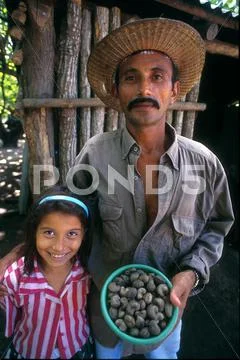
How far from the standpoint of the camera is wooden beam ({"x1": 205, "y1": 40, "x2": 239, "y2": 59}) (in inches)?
85.1

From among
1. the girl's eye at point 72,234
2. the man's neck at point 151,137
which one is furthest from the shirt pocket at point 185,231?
the girl's eye at point 72,234

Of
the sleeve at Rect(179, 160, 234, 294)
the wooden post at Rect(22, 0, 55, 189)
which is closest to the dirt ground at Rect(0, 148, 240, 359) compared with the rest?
the sleeve at Rect(179, 160, 234, 294)

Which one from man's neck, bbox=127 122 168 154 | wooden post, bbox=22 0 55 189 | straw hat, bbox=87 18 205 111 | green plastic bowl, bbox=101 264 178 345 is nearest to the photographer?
green plastic bowl, bbox=101 264 178 345

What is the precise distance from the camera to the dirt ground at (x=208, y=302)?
120 cm

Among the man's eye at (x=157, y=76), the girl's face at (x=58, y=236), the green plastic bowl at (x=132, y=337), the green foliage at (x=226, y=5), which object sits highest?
the green foliage at (x=226, y=5)

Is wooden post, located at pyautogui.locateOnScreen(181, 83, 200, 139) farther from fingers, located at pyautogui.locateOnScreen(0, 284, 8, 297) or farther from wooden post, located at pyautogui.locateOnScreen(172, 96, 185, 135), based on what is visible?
fingers, located at pyautogui.locateOnScreen(0, 284, 8, 297)

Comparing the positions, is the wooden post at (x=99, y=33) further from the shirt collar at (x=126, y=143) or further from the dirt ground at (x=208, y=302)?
the dirt ground at (x=208, y=302)

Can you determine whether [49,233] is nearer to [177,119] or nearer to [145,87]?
[145,87]

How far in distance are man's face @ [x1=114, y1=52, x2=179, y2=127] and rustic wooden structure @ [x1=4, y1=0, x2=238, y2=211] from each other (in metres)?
0.61

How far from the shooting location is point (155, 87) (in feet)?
3.76

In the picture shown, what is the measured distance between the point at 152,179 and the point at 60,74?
833mm

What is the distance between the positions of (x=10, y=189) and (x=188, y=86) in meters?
2.55

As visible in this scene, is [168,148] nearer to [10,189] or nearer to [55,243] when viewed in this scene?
[55,243]

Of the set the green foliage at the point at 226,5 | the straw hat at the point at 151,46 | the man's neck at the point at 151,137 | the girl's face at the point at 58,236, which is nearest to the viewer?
the girl's face at the point at 58,236
